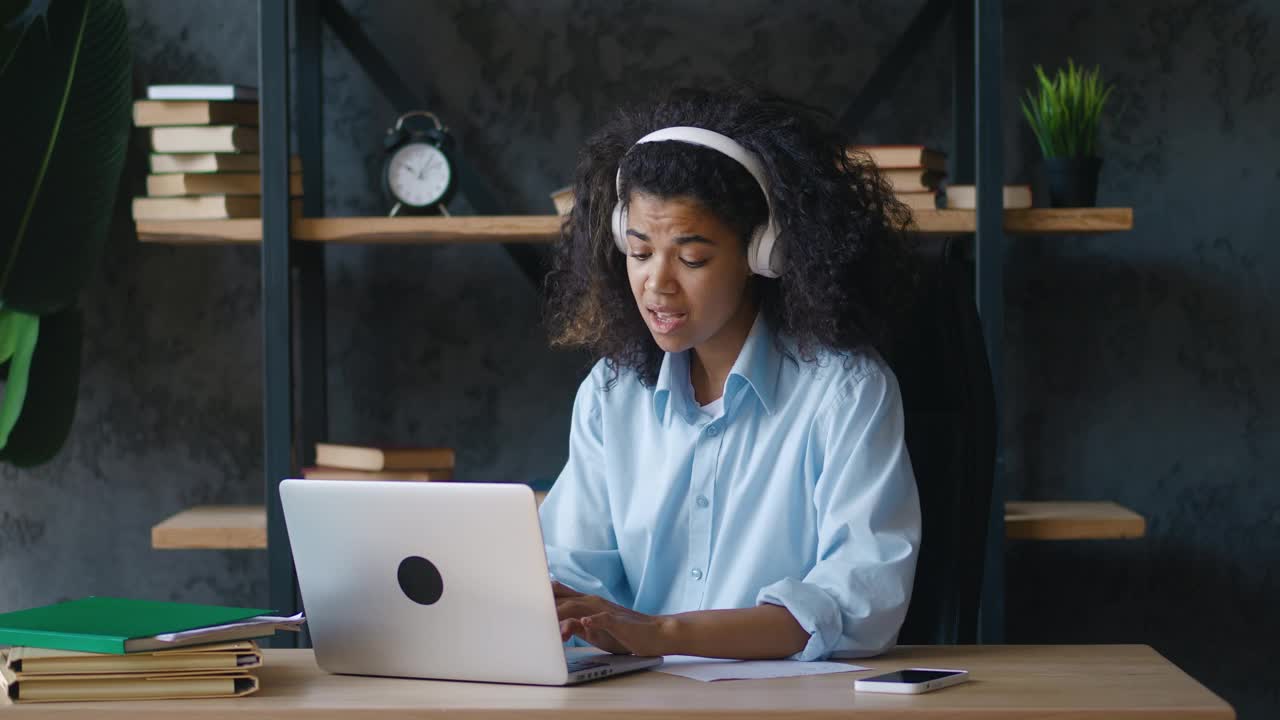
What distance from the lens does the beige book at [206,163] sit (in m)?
2.28

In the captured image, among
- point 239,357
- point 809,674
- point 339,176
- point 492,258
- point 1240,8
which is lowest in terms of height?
point 809,674

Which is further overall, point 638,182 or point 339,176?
point 339,176

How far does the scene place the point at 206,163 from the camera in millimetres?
2283

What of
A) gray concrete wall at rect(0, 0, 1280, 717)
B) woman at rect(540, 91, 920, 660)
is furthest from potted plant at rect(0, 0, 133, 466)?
woman at rect(540, 91, 920, 660)

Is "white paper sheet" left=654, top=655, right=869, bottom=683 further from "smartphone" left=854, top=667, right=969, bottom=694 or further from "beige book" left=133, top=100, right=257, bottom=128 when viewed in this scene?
"beige book" left=133, top=100, right=257, bottom=128

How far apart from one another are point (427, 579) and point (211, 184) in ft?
4.39

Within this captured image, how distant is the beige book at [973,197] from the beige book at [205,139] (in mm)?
1213

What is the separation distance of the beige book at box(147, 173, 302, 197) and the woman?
0.84 meters

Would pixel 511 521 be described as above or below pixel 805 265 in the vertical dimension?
below

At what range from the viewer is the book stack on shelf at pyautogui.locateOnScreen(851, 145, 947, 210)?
222 cm

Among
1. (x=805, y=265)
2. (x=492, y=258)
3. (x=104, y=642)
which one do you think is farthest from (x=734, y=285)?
(x=492, y=258)

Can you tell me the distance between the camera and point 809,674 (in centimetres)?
123

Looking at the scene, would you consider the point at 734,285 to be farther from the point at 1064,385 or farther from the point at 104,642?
the point at 1064,385

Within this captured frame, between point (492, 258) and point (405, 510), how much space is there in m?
1.53
